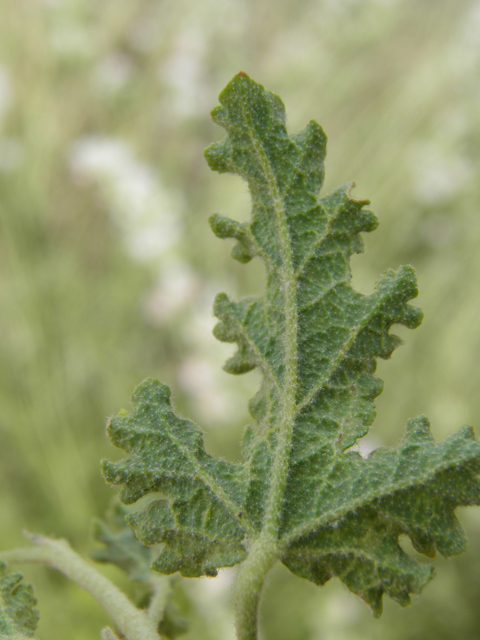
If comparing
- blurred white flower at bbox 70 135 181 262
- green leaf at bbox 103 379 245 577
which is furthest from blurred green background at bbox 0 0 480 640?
green leaf at bbox 103 379 245 577

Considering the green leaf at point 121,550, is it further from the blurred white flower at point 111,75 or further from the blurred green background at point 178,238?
the blurred white flower at point 111,75

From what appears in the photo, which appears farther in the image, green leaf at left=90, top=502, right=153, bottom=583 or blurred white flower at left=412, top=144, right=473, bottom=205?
blurred white flower at left=412, top=144, right=473, bottom=205

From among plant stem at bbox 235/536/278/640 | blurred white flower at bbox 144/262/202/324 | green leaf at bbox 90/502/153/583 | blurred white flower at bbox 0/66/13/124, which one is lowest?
plant stem at bbox 235/536/278/640

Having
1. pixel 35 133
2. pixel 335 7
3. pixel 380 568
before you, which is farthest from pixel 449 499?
pixel 335 7

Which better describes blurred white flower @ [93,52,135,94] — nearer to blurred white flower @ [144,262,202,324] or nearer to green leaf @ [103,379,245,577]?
blurred white flower @ [144,262,202,324]

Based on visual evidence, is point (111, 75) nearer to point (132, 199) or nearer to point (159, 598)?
point (132, 199)

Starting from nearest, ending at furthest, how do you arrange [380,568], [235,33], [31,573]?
[380,568] → [31,573] → [235,33]

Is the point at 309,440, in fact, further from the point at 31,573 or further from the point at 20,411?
the point at 20,411
